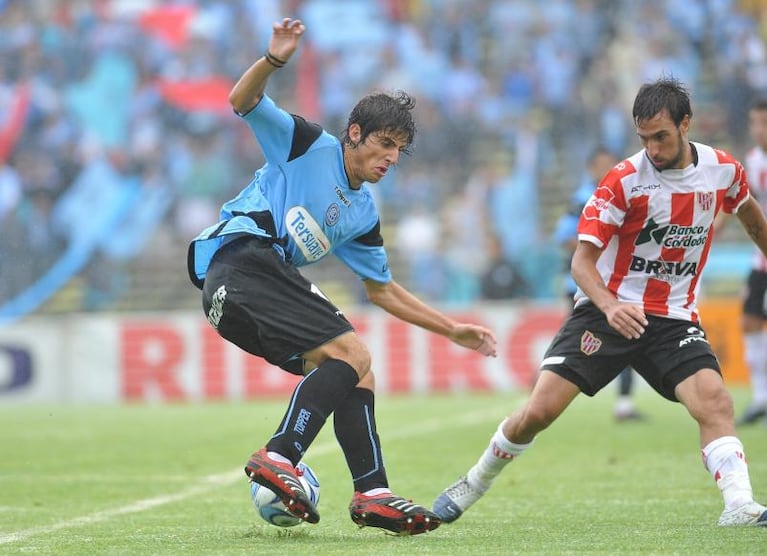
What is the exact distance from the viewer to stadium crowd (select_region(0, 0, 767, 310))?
63.7 ft

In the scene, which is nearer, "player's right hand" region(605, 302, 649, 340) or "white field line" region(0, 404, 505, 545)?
"player's right hand" region(605, 302, 649, 340)

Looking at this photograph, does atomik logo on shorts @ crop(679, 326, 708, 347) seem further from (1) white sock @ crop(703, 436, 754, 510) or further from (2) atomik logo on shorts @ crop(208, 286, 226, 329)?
(2) atomik logo on shorts @ crop(208, 286, 226, 329)

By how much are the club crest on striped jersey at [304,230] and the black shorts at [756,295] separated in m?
6.05

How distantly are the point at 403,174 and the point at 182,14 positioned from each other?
17.0 ft

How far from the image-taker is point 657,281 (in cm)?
621

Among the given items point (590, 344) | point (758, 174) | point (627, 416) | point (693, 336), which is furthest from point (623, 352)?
point (627, 416)

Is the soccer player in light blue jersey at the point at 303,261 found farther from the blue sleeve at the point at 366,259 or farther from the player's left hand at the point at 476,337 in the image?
the player's left hand at the point at 476,337

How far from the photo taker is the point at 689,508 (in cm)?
675

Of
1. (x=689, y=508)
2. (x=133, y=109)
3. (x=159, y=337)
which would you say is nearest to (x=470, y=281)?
(x=159, y=337)

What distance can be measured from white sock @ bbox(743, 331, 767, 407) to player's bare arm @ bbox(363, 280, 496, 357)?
5.80m

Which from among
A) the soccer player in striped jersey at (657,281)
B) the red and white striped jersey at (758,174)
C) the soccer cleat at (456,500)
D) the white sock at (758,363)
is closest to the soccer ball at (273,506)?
the soccer cleat at (456,500)

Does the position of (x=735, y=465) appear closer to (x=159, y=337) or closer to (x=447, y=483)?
(x=447, y=483)

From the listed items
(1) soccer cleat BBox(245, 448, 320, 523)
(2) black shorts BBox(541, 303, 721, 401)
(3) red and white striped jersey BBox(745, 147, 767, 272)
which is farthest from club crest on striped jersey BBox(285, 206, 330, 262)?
(3) red and white striped jersey BBox(745, 147, 767, 272)

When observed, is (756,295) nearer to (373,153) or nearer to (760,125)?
(760,125)
